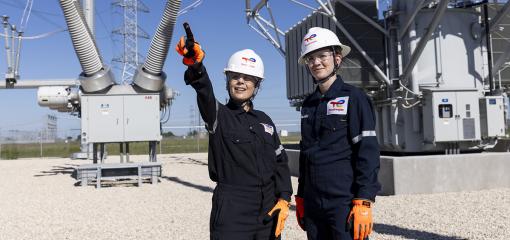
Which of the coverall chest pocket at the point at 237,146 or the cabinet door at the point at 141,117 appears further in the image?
the cabinet door at the point at 141,117

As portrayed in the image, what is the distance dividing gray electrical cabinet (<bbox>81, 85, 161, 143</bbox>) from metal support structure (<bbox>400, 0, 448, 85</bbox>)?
6.50 metres

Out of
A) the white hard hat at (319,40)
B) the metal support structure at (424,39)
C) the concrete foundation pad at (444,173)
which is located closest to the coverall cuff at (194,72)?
the white hard hat at (319,40)

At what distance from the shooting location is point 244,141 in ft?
9.56

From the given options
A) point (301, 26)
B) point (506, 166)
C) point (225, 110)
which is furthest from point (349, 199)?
point (301, 26)

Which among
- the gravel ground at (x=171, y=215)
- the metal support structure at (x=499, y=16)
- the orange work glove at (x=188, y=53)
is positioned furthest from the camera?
the metal support structure at (x=499, y=16)

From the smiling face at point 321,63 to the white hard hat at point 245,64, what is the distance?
0.36 metres

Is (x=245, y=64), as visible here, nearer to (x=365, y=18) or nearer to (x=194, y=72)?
(x=194, y=72)

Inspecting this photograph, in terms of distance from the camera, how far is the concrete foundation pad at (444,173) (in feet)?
27.1

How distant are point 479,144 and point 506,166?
2.24 m

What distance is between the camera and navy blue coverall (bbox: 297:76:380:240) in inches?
106

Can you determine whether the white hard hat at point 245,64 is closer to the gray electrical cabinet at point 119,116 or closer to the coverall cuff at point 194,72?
the coverall cuff at point 194,72

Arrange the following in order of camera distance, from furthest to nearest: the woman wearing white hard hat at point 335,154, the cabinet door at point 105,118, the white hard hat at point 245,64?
the cabinet door at point 105,118 < the white hard hat at point 245,64 < the woman wearing white hard hat at point 335,154

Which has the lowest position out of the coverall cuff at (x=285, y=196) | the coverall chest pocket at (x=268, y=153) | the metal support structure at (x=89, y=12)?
the coverall cuff at (x=285, y=196)

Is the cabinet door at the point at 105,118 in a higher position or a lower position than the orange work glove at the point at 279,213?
higher
